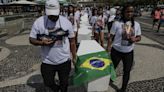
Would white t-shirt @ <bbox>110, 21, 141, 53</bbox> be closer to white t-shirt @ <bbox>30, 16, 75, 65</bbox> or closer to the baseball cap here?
white t-shirt @ <bbox>30, 16, 75, 65</bbox>

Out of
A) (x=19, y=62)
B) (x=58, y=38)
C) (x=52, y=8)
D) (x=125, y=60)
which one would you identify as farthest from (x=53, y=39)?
(x=19, y=62)

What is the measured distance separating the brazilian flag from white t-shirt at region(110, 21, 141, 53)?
316 millimetres

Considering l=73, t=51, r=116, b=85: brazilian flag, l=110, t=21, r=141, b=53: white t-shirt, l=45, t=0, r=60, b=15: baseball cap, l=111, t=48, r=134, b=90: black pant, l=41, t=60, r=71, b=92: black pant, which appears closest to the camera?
l=45, t=0, r=60, b=15: baseball cap

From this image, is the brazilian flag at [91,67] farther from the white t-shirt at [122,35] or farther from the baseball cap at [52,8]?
the baseball cap at [52,8]

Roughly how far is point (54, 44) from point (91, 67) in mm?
1063

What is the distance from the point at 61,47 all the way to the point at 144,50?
634 centimetres

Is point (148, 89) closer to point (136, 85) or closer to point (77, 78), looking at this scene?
point (136, 85)

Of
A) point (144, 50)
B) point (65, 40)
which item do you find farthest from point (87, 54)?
point (144, 50)

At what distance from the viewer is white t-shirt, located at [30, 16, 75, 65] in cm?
353

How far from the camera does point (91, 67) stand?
438cm

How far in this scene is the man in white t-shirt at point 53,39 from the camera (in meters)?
3.48

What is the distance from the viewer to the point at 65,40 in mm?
3674

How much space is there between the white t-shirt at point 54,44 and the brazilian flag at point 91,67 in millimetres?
679

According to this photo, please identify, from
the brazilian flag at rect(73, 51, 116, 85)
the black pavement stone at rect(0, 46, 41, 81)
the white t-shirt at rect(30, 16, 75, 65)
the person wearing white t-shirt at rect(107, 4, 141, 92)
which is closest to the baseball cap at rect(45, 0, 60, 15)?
the white t-shirt at rect(30, 16, 75, 65)
